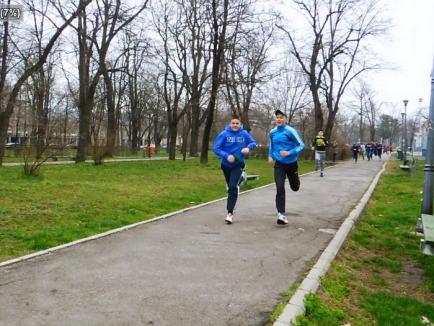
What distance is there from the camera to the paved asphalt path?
3.82 meters

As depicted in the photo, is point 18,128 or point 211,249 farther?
point 18,128

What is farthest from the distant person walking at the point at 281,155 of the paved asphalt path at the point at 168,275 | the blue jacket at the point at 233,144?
the paved asphalt path at the point at 168,275

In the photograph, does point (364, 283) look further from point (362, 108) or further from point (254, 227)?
point (362, 108)

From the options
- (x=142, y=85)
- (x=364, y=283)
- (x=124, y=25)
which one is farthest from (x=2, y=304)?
(x=142, y=85)

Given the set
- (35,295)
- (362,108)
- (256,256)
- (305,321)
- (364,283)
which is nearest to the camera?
(305,321)

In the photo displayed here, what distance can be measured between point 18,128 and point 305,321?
5921 cm

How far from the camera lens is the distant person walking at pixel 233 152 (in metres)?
8.10

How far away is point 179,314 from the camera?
3.84 metres

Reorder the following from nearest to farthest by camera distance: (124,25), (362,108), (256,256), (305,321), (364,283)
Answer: (305,321)
(364,283)
(256,256)
(124,25)
(362,108)

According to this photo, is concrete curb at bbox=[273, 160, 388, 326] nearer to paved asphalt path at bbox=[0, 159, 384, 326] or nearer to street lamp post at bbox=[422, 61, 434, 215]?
paved asphalt path at bbox=[0, 159, 384, 326]

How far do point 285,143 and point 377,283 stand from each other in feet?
10.4

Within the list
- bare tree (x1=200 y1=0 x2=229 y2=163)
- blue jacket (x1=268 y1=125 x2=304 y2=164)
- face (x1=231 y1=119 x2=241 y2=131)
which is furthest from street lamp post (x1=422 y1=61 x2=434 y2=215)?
bare tree (x1=200 y1=0 x2=229 y2=163)

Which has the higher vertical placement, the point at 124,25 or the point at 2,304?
the point at 124,25

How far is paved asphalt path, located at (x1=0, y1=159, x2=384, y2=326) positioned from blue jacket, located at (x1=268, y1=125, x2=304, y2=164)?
116cm
